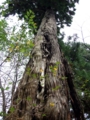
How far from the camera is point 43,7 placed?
7.41 metres

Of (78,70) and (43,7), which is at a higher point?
(43,7)

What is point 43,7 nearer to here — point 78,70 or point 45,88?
point 78,70

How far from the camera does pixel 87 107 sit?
6.03 metres

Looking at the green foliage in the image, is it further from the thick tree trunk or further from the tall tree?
the thick tree trunk

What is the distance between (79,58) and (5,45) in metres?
4.65

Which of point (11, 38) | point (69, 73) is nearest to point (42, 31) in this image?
point (69, 73)

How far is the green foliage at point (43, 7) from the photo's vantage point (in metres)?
6.88

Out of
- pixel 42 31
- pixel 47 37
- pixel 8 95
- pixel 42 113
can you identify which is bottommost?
pixel 42 113

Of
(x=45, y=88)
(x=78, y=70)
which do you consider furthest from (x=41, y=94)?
(x=78, y=70)

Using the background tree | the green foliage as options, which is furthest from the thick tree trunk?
the green foliage

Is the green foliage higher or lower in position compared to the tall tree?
higher

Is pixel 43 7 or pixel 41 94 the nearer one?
pixel 41 94

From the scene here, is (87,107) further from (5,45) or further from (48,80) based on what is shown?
(5,45)

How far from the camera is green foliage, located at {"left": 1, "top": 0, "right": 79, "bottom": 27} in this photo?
22.6 ft
